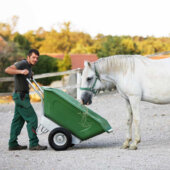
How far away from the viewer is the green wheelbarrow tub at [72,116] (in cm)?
500

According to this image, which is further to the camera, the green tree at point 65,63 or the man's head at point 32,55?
the green tree at point 65,63

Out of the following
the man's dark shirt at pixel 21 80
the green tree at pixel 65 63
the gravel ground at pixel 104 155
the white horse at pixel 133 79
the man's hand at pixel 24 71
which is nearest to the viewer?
the gravel ground at pixel 104 155

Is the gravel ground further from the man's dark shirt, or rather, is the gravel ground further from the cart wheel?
the man's dark shirt

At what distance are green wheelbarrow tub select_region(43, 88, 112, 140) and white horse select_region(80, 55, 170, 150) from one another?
217 mm

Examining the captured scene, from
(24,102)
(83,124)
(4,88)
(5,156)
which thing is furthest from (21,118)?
(4,88)

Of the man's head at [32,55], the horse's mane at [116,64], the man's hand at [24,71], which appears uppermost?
the man's head at [32,55]

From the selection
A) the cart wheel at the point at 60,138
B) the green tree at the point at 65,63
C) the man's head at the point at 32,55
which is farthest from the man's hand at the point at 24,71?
the green tree at the point at 65,63

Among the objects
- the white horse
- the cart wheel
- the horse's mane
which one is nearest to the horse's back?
the white horse

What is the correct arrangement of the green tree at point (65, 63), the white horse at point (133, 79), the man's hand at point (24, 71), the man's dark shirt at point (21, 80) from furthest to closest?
the green tree at point (65, 63)
the man's dark shirt at point (21, 80)
the white horse at point (133, 79)
the man's hand at point (24, 71)

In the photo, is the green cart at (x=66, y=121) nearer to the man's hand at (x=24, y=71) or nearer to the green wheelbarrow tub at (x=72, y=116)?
the green wheelbarrow tub at (x=72, y=116)

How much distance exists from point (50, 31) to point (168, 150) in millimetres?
50428

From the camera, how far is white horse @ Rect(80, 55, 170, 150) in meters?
5.04

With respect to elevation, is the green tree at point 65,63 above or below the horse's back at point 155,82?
below

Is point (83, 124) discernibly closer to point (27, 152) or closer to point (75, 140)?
point (75, 140)
